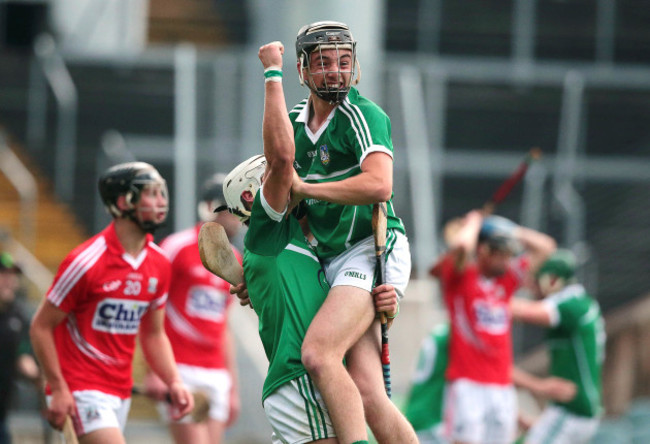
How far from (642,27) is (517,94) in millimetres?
3842

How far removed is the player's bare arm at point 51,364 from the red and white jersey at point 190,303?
2263 millimetres

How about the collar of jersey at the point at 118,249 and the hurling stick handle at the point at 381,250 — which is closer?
the hurling stick handle at the point at 381,250

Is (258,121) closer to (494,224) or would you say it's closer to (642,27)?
(494,224)

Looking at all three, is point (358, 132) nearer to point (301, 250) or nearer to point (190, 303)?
point (301, 250)

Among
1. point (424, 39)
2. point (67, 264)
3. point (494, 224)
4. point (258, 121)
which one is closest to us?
point (67, 264)

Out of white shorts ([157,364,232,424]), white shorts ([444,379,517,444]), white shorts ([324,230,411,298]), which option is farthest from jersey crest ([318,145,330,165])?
white shorts ([444,379,517,444])

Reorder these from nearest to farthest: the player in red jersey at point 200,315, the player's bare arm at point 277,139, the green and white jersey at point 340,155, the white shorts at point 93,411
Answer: the player's bare arm at point 277,139 → the green and white jersey at point 340,155 → the white shorts at point 93,411 → the player in red jersey at point 200,315

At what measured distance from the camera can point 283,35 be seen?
1252 cm

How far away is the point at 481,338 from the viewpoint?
952 centimetres

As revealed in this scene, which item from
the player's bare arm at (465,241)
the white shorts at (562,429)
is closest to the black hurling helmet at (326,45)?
the player's bare arm at (465,241)

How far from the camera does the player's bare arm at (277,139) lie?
16.4ft

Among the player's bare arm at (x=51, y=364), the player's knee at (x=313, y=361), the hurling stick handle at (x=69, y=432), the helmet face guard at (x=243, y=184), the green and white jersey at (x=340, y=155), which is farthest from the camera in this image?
the player's bare arm at (x=51, y=364)

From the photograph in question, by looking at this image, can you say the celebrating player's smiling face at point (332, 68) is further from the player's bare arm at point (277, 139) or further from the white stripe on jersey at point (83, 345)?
the white stripe on jersey at point (83, 345)

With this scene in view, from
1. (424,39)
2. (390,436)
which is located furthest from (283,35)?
(390,436)
